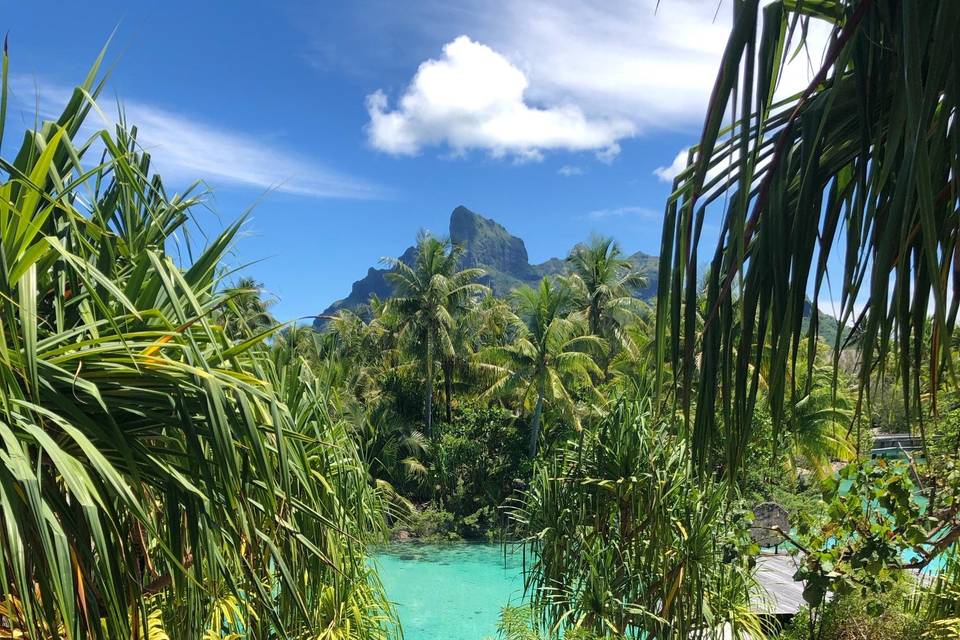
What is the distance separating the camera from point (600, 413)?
5.91m

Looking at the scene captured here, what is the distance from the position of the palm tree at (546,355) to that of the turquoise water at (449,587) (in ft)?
12.8

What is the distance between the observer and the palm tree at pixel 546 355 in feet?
68.8

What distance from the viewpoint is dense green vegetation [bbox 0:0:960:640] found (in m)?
1.10

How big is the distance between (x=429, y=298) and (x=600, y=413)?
61.7 feet

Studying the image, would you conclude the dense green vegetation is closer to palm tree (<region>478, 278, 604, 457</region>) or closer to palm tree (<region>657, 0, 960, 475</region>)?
palm tree (<region>657, 0, 960, 475</region>)

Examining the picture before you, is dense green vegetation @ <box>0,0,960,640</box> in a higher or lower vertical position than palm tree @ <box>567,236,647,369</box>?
lower

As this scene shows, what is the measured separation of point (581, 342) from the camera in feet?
73.5

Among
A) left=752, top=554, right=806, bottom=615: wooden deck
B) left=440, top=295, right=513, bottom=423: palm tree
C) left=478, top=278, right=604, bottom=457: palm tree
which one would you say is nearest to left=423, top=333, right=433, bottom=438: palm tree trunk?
left=440, top=295, right=513, bottom=423: palm tree

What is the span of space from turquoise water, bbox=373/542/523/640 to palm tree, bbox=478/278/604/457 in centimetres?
391

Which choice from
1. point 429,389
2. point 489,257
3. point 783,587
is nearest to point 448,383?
point 429,389

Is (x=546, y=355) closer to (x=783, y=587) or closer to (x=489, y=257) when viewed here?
(x=783, y=587)

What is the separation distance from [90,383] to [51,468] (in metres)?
0.47

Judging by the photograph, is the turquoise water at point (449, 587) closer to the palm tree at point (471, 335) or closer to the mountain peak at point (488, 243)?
the palm tree at point (471, 335)

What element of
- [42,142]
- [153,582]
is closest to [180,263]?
[42,142]
